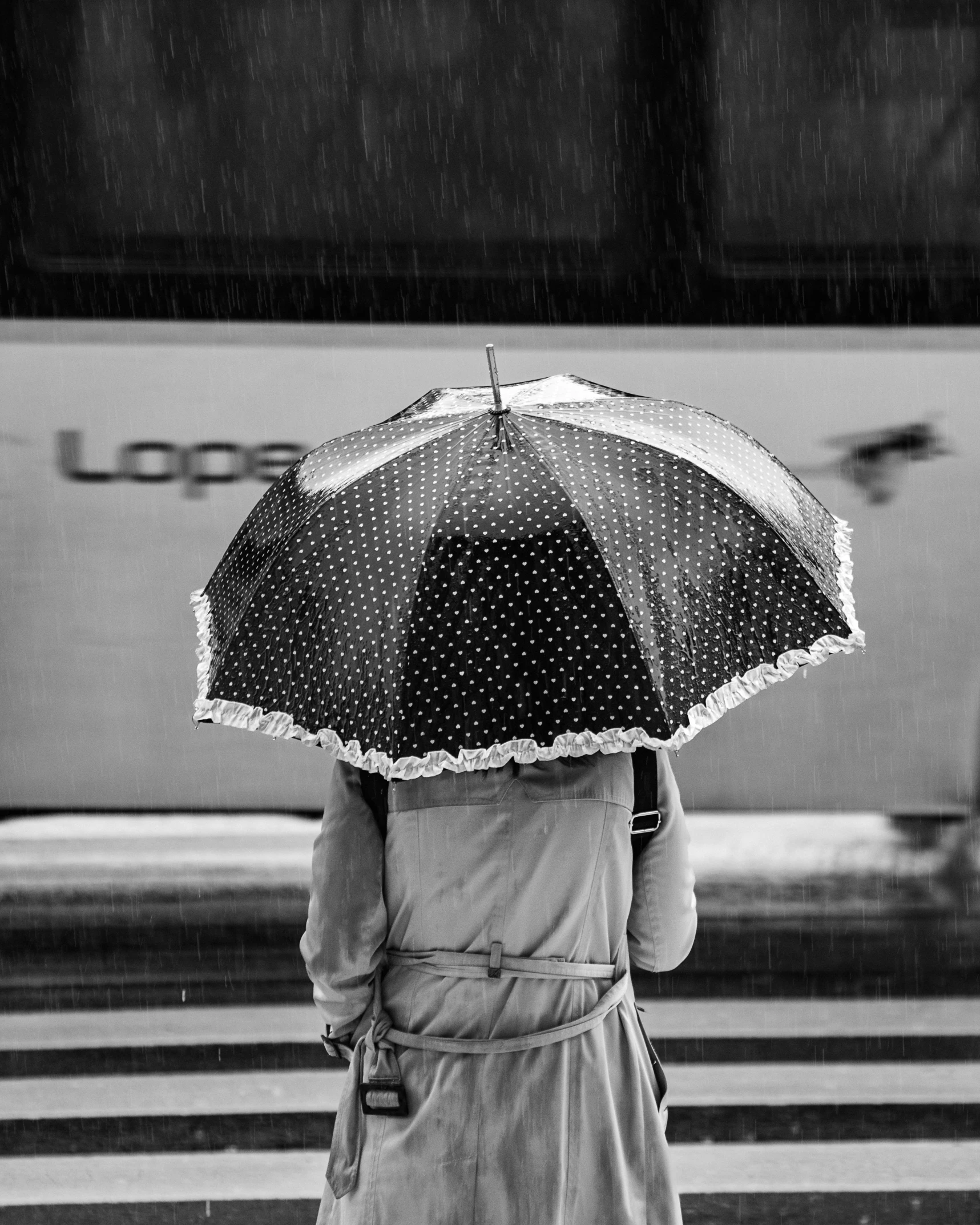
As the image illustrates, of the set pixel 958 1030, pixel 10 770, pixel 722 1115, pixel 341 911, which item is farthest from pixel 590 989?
pixel 10 770

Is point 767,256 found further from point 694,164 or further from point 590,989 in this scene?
point 590,989

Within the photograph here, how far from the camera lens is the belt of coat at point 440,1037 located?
1.94 metres

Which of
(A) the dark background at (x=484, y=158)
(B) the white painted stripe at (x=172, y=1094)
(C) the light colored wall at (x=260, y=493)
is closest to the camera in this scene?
(B) the white painted stripe at (x=172, y=1094)

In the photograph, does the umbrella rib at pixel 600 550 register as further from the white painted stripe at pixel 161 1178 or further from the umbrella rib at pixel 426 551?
the white painted stripe at pixel 161 1178

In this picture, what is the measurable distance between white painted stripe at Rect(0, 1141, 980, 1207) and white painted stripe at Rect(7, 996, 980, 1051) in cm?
76

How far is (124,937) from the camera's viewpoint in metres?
5.32

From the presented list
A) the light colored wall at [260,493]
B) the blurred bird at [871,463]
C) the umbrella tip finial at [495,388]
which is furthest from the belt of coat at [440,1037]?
the blurred bird at [871,463]

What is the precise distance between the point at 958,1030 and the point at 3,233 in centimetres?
449

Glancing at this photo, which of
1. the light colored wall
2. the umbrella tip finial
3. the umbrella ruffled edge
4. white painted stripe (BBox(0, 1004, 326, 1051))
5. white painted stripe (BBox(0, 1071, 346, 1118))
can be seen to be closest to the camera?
the umbrella ruffled edge

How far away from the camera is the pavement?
3.74 m

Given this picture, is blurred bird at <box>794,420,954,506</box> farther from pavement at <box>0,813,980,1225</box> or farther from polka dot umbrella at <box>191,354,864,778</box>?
polka dot umbrella at <box>191,354,864,778</box>

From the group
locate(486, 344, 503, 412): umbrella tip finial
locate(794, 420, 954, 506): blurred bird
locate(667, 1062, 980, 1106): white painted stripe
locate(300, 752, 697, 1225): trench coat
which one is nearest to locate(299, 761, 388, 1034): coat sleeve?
locate(300, 752, 697, 1225): trench coat

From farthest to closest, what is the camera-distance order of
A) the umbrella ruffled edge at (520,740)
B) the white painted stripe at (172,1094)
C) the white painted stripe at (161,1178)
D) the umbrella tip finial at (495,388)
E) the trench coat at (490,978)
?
the white painted stripe at (172,1094) → the white painted stripe at (161,1178) → the umbrella tip finial at (495,388) → the trench coat at (490,978) → the umbrella ruffled edge at (520,740)

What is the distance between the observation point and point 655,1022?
15.8 feet
